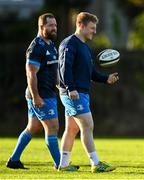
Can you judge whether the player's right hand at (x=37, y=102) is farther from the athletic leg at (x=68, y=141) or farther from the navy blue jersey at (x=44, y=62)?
the athletic leg at (x=68, y=141)

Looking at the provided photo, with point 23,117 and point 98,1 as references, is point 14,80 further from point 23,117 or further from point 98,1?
point 98,1

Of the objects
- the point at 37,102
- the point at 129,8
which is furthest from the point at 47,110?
the point at 129,8

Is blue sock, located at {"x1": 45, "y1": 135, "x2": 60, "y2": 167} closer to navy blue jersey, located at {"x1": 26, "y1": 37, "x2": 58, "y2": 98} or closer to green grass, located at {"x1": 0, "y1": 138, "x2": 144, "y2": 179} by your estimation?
green grass, located at {"x1": 0, "y1": 138, "x2": 144, "y2": 179}

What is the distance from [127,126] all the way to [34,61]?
14.6 meters

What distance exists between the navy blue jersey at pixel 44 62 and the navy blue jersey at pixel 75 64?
0.37m

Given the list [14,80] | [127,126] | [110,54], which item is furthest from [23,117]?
[110,54]

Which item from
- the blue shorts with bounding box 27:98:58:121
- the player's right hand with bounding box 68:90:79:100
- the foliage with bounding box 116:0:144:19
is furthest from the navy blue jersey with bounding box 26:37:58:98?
the foliage with bounding box 116:0:144:19

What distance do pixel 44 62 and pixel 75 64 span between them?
1.91ft

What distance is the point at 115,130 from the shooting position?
2673 cm

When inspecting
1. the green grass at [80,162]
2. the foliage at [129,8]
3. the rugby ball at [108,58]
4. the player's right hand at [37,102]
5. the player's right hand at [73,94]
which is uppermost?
the rugby ball at [108,58]

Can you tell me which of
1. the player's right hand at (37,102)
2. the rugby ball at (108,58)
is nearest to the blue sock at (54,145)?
the player's right hand at (37,102)

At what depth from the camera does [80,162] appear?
14.2 meters

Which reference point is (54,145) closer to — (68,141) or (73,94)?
(68,141)

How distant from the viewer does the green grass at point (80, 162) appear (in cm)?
1157
